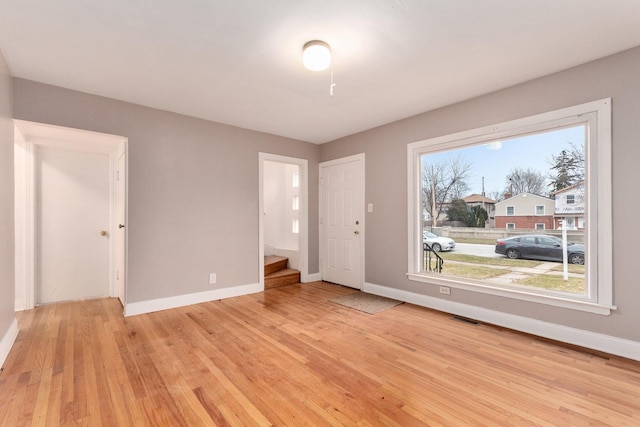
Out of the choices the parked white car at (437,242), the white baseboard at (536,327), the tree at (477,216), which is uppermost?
the tree at (477,216)

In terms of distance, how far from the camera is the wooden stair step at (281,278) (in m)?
4.58

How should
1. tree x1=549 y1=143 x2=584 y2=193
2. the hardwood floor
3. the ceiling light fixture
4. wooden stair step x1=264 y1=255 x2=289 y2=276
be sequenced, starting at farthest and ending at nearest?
wooden stair step x1=264 y1=255 x2=289 y2=276 < tree x1=549 y1=143 x2=584 y2=193 < the ceiling light fixture < the hardwood floor

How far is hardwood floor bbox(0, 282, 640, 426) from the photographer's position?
1.66 meters

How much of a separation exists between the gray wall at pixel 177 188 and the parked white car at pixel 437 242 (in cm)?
241

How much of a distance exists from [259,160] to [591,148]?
376 cm

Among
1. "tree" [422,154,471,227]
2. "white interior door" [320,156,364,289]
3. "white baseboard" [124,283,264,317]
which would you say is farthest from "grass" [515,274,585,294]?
"white baseboard" [124,283,264,317]

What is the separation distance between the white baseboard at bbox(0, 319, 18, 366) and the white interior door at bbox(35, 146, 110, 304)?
1.21 m

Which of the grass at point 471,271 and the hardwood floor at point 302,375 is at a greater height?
the grass at point 471,271

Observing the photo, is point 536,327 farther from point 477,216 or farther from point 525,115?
point 525,115

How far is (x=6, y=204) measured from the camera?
94.7 inches

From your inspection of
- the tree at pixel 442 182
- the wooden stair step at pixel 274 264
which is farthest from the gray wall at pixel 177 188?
the tree at pixel 442 182

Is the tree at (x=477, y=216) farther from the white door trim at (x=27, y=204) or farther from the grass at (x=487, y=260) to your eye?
the white door trim at (x=27, y=204)

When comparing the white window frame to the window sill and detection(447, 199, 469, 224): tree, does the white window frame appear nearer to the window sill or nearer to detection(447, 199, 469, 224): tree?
the window sill

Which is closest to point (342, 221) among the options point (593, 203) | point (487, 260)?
point (487, 260)
